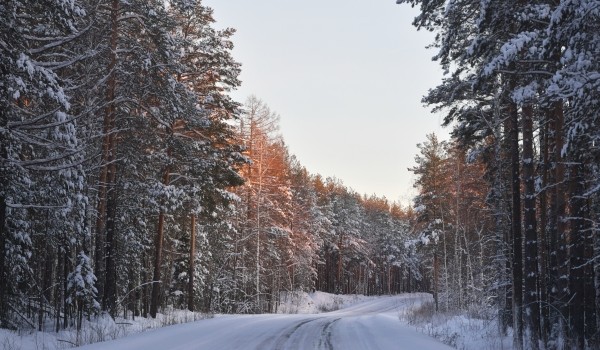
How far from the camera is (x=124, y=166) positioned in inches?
727

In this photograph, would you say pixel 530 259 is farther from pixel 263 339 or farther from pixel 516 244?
pixel 263 339

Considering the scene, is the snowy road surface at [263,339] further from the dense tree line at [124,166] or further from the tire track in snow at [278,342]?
the dense tree line at [124,166]

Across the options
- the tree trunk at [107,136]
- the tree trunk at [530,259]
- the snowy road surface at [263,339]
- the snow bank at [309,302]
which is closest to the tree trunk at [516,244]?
the tree trunk at [530,259]

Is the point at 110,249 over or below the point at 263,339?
over

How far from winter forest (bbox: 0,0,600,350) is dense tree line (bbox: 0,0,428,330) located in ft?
0.31

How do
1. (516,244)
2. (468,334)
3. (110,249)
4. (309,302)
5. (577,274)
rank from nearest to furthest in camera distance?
(577,274) < (516,244) < (468,334) < (110,249) < (309,302)

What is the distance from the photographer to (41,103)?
12.3 m

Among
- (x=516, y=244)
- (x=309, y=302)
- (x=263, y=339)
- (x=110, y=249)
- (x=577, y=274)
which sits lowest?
(x=309, y=302)

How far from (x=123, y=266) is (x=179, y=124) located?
770 cm

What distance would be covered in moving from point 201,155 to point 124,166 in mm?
5370

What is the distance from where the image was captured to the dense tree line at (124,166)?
1123 centimetres

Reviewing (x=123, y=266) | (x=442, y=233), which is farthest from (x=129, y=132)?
(x=442, y=233)

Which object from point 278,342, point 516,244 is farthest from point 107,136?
point 516,244

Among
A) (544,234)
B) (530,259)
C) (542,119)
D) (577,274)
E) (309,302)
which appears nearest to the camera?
Answer: (577,274)
